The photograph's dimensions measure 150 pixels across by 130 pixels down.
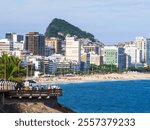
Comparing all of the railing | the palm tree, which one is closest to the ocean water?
the palm tree

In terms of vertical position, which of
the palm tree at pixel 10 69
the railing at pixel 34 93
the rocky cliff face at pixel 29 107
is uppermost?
the palm tree at pixel 10 69

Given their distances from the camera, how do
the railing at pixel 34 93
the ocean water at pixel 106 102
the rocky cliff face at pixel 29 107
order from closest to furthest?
the rocky cliff face at pixel 29 107, the railing at pixel 34 93, the ocean water at pixel 106 102

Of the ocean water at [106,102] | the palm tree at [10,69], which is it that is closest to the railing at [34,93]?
the palm tree at [10,69]

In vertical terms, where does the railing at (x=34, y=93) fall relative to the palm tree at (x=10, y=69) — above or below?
below

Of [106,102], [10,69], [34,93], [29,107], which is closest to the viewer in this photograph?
[29,107]

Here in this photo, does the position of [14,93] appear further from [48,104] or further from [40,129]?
[40,129]

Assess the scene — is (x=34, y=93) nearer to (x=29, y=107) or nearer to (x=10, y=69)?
(x=29, y=107)

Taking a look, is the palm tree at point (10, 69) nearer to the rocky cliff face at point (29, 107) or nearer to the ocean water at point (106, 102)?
the rocky cliff face at point (29, 107)

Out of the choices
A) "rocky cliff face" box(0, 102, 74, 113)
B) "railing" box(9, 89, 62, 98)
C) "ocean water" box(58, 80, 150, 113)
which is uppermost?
"railing" box(9, 89, 62, 98)

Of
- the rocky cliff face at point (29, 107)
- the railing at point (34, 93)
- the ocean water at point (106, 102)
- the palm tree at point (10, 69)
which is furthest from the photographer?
the ocean water at point (106, 102)

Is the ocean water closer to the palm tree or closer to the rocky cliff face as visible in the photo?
the palm tree

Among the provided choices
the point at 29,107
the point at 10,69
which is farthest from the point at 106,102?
the point at 29,107

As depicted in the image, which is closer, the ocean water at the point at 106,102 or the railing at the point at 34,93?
the railing at the point at 34,93
